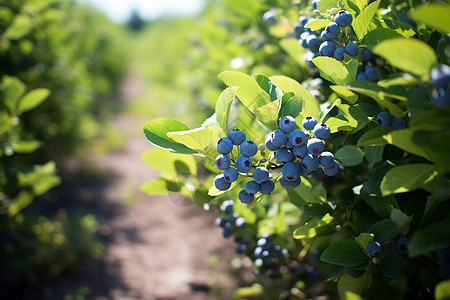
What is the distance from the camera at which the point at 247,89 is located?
854 mm

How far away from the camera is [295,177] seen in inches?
31.5

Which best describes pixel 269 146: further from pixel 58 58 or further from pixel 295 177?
pixel 58 58

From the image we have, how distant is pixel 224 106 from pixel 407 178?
1.52 ft

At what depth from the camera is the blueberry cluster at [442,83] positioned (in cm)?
59

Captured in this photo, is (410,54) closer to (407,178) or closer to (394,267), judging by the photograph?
(407,178)

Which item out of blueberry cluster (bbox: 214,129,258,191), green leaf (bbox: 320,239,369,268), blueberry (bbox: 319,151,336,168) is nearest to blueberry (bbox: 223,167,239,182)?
blueberry cluster (bbox: 214,129,258,191)

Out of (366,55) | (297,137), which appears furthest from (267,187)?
(366,55)

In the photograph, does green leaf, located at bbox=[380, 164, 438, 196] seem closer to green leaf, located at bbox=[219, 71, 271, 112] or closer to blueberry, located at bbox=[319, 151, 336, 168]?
Result: blueberry, located at bbox=[319, 151, 336, 168]

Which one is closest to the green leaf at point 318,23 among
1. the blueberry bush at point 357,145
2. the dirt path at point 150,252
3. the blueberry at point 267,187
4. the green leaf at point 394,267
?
the blueberry bush at point 357,145

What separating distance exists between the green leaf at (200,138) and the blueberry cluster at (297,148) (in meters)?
0.15

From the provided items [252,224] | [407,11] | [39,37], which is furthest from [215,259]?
[39,37]

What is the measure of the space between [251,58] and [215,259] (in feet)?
6.17

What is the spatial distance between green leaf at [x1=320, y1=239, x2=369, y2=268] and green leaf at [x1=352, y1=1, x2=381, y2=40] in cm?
58

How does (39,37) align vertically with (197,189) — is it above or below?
above
